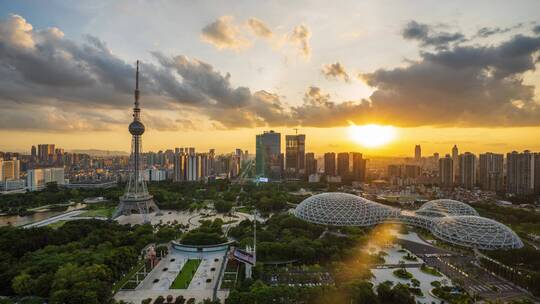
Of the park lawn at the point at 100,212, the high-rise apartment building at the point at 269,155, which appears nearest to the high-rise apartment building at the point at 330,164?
the high-rise apartment building at the point at 269,155

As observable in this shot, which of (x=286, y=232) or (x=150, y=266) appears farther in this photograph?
(x=286, y=232)

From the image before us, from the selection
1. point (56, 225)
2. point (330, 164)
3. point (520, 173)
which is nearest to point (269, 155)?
point (330, 164)

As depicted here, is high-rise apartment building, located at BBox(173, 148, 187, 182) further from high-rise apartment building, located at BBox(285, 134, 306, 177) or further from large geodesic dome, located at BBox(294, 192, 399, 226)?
large geodesic dome, located at BBox(294, 192, 399, 226)

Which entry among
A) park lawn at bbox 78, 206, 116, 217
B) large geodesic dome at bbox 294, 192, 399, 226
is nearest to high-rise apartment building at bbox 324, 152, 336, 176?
large geodesic dome at bbox 294, 192, 399, 226

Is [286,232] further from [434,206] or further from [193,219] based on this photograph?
[434,206]

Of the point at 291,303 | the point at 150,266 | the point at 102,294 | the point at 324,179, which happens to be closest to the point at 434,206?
the point at 291,303
